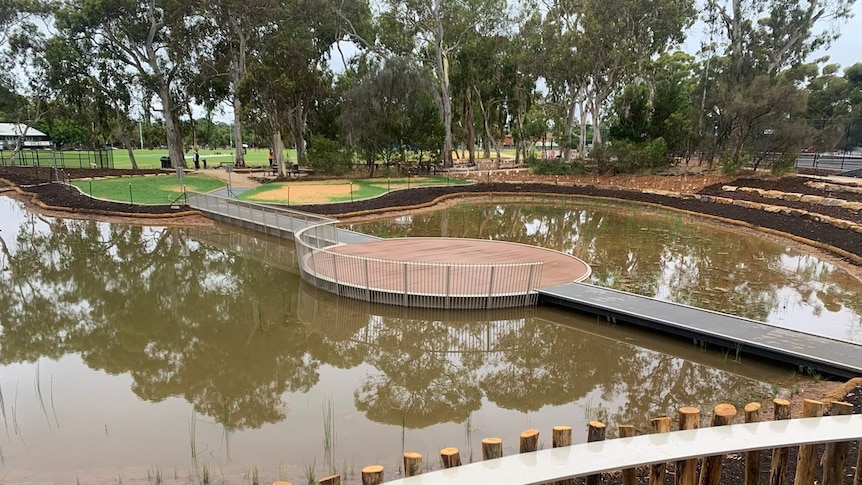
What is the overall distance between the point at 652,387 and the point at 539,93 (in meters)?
47.7

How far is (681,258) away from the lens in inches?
635

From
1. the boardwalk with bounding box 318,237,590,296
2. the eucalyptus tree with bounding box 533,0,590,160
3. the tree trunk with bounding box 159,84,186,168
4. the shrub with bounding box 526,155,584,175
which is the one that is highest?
the eucalyptus tree with bounding box 533,0,590,160

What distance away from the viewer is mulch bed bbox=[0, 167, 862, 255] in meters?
18.7

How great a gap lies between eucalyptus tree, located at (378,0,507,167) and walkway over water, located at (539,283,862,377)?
1246 inches

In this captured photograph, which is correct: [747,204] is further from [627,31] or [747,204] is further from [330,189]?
[330,189]

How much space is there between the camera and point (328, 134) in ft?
144

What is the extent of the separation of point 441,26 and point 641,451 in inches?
1565

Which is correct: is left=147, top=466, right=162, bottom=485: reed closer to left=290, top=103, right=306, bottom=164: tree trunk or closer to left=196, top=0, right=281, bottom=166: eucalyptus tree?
left=196, top=0, right=281, bottom=166: eucalyptus tree

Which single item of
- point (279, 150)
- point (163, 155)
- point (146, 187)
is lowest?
point (146, 187)

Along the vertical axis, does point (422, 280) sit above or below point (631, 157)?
below

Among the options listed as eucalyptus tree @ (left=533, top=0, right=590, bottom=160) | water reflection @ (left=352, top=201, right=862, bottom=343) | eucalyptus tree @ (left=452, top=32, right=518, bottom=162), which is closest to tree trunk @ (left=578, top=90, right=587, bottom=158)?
eucalyptus tree @ (left=533, top=0, right=590, bottom=160)

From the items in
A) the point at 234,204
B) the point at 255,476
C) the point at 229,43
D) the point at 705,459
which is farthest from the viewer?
the point at 229,43

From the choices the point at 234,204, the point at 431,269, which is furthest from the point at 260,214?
the point at 431,269

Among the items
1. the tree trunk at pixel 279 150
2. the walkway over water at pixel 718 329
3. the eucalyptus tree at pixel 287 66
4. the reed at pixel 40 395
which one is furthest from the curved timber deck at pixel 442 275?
the tree trunk at pixel 279 150
